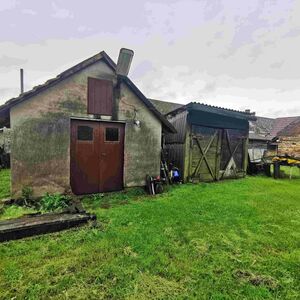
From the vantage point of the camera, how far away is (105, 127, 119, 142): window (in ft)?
23.6

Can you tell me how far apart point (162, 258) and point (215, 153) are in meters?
8.15

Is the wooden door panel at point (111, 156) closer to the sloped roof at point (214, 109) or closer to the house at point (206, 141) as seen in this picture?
the house at point (206, 141)

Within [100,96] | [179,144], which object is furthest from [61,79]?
[179,144]

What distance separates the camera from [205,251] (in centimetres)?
361

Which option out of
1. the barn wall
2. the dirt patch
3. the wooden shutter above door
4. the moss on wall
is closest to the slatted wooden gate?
the barn wall

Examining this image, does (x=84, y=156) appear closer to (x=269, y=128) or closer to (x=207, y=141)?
(x=207, y=141)

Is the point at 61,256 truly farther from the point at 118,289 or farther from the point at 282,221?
the point at 282,221

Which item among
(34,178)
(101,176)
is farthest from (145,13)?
(34,178)

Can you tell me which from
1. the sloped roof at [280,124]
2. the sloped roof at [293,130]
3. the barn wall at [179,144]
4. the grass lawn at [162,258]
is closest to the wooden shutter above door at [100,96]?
the grass lawn at [162,258]

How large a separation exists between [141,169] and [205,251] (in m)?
4.62

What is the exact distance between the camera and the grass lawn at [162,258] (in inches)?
103

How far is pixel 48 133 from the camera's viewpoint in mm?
6090

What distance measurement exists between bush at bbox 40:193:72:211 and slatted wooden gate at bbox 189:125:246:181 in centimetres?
598

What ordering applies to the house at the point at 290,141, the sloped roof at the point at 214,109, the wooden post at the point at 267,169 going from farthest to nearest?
the house at the point at 290,141 → the wooden post at the point at 267,169 → the sloped roof at the point at 214,109
